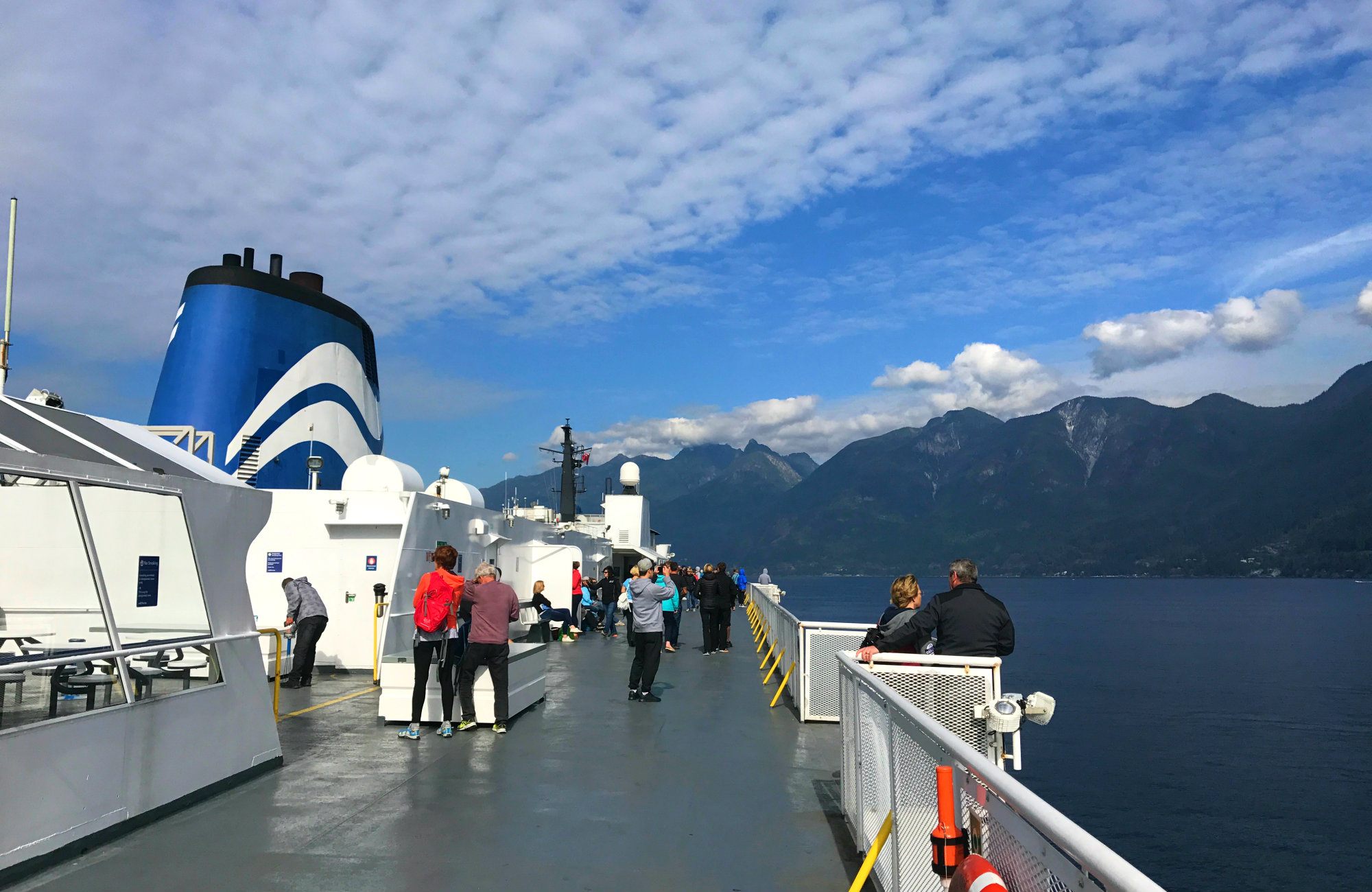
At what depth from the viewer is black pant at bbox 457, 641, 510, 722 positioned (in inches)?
364

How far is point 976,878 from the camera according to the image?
270cm

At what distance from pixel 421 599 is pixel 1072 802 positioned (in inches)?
701

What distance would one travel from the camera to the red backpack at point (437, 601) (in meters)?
9.01

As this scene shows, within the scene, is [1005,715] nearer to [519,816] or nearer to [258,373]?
Answer: [519,816]

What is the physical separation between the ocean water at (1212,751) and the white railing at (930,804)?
44.3ft

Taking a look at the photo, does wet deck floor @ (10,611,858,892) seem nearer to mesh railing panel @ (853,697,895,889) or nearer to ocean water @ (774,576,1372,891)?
mesh railing panel @ (853,697,895,889)

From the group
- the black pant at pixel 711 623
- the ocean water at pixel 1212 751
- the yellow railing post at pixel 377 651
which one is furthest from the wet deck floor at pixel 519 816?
the ocean water at pixel 1212 751

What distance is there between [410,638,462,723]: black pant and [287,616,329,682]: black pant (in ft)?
12.8

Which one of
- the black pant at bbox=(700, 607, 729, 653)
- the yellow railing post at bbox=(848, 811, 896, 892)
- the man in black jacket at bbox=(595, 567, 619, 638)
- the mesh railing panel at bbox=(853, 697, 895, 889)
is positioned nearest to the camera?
the yellow railing post at bbox=(848, 811, 896, 892)

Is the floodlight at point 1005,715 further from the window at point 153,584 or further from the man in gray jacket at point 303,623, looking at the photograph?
the man in gray jacket at point 303,623

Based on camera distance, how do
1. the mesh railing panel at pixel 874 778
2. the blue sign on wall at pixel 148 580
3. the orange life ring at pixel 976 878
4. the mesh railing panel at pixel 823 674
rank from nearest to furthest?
1. the orange life ring at pixel 976 878
2. the mesh railing panel at pixel 874 778
3. the blue sign on wall at pixel 148 580
4. the mesh railing panel at pixel 823 674

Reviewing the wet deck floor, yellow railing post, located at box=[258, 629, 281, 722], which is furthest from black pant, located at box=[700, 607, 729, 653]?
yellow railing post, located at box=[258, 629, 281, 722]

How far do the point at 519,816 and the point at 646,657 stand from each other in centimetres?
549

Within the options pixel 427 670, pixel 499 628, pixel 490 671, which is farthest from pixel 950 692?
pixel 427 670
